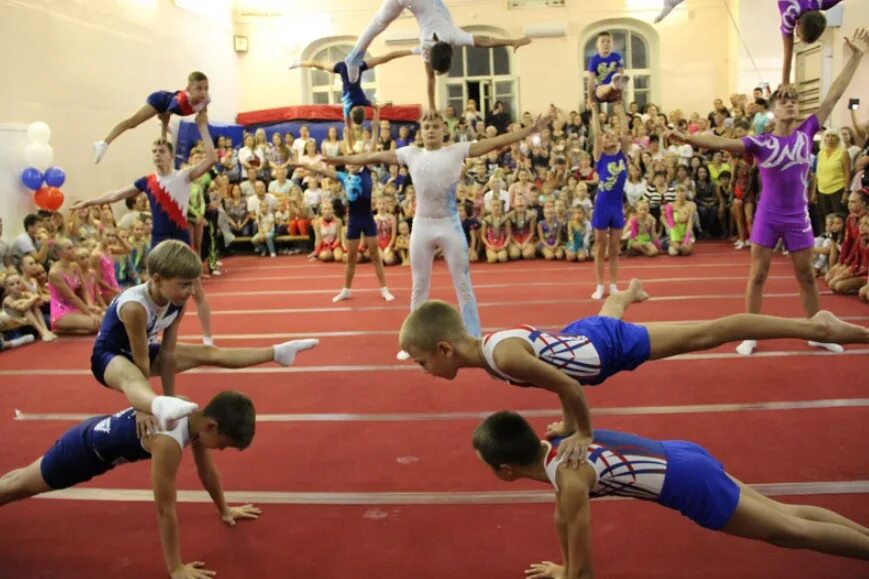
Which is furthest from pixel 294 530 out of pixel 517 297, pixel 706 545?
pixel 517 297

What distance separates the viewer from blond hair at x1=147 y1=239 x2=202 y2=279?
10.7ft

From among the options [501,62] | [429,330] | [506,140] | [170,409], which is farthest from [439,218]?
[501,62]

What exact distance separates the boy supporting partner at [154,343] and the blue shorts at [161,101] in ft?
10.3

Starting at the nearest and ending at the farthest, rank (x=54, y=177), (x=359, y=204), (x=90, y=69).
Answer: (x=359, y=204)
(x=54, y=177)
(x=90, y=69)

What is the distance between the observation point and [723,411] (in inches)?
192

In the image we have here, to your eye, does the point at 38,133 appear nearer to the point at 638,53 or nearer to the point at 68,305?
the point at 68,305

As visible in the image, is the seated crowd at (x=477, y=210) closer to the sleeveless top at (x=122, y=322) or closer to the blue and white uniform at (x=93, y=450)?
the sleeveless top at (x=122, y=322)

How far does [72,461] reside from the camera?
10.9ft

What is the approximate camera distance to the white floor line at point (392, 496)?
3723 mm

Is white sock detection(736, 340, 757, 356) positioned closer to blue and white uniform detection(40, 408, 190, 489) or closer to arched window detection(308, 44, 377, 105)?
blue and white uniform detection(40, 408, 190, 489)

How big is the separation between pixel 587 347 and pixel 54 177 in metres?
9.83

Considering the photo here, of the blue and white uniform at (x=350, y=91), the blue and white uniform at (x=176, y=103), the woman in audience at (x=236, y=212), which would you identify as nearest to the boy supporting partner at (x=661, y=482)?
the blue and white uniform at (x=176, y=103)

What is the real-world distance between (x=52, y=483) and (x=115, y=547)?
16.2 inches

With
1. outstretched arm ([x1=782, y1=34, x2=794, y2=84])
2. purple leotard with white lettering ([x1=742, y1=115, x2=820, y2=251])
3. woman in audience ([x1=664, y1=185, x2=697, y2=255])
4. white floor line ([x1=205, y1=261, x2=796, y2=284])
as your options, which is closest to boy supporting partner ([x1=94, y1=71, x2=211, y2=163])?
purple leotard with white lettering ([x1=742, y1=115, x2=820, y2=251])
